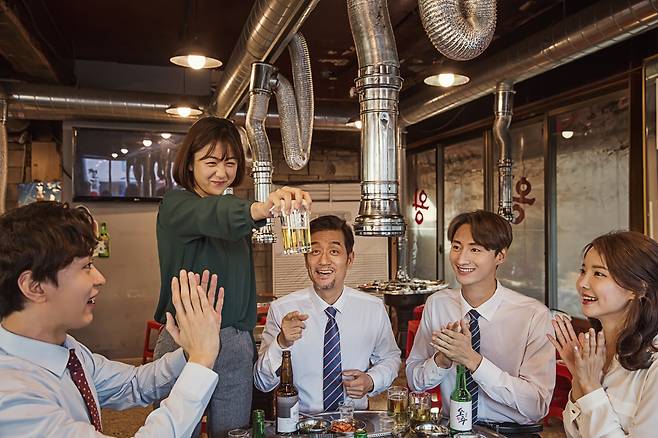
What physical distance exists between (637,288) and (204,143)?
142 cm

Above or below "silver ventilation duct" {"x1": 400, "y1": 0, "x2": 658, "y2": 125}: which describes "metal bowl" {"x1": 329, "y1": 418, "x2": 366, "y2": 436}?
below

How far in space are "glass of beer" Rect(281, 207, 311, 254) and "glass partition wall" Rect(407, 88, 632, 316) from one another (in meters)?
3.92

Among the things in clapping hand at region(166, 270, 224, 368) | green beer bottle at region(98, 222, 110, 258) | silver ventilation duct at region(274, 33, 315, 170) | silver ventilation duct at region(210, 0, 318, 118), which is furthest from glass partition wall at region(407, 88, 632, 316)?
green beer bottle at region(98, 222, 110, 258)

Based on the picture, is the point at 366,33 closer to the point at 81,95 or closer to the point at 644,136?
the point at 644,136

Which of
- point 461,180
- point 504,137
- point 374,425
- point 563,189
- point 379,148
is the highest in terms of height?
point 504,137

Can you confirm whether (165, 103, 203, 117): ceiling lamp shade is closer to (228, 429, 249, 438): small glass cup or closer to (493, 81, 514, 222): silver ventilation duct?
(493, 81, 514, 222): silver ventilation duct

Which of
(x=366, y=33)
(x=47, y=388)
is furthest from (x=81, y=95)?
(x=47, y=388)

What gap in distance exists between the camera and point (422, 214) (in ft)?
27.8

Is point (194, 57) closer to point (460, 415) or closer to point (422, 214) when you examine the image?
point (460, 415)

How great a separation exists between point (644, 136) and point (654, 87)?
1.15 feet

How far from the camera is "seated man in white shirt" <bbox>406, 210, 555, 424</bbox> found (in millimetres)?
2006

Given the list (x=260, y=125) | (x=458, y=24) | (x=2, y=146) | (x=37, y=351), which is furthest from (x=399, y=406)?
(x=2, y=146)

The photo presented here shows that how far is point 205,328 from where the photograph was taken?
1.37 metres

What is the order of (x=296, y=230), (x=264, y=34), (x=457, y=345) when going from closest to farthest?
(x=296, y=230) → (x=457, y=345) → (x=264, y=34)
